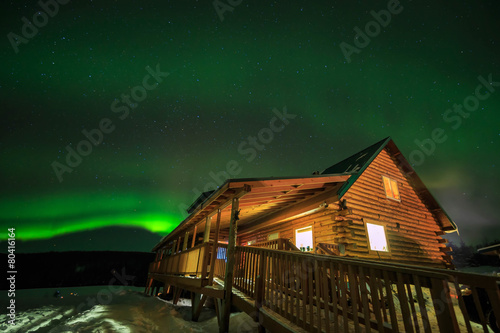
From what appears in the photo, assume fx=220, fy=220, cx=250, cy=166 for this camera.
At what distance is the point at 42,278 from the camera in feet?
87.0

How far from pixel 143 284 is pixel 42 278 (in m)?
11.5

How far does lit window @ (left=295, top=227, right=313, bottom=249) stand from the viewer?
1177 cm

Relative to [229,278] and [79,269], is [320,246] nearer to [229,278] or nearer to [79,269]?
[229,278]

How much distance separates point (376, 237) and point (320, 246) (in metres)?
4.42

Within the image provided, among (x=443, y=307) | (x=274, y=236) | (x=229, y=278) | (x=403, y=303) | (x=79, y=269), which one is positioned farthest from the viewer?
(x=79, y=269)

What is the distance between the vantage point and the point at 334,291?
363cm

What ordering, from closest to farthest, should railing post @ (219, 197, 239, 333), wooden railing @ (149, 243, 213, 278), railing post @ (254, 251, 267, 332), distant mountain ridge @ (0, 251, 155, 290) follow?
1. railing post @ (254, 251, 267, 332)
2. railing post @ (219, 197, 239, 333)
3. wooden railing @ (149, 243, 213, 278)
4. distant mountain ridge @ (0, 251, 155, 290)

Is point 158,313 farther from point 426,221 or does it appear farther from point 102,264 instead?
point 102,264

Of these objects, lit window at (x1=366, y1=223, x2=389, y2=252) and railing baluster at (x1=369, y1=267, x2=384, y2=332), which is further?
lit window at (x1=366, y1=223, x2=389, y2=252)

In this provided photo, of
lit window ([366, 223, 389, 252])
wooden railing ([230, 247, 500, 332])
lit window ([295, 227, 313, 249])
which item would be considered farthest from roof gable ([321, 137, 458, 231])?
wooden railing ([230, 247, 500, 332])

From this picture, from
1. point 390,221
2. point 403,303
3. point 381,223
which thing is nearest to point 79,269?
point 381,223

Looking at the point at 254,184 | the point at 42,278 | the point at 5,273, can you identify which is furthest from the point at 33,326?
the point at 5,273

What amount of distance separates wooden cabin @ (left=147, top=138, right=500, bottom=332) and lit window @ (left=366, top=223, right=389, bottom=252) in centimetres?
→ 5

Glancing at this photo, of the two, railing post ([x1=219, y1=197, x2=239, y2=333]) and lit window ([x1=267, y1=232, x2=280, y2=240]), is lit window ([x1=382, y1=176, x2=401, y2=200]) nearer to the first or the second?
lit window ([x1=267, y1=232, x2=280, y2=240])
